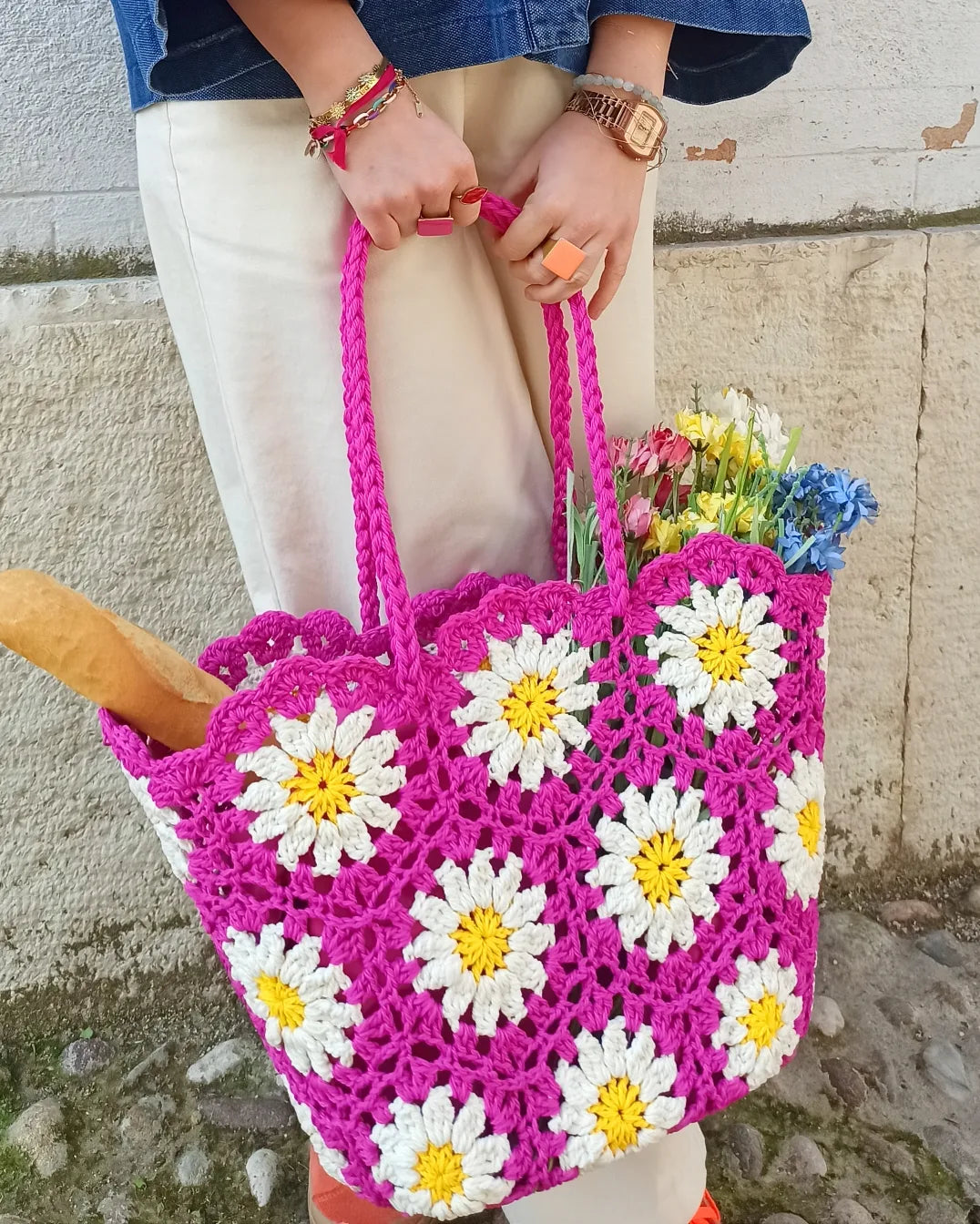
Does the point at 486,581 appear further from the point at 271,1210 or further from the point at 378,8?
the point at 271,1210

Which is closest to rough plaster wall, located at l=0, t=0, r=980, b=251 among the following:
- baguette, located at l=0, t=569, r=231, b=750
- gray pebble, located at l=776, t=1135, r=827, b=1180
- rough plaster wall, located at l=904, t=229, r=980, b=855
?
rough plaster wall, located at l=904, t=229, r=980, b=855

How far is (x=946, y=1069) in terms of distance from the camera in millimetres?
1047

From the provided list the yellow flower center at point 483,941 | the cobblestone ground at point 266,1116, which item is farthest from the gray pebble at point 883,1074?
the yellow flower center at point 483,941

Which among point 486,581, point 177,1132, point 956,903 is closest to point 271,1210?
point 177,1132

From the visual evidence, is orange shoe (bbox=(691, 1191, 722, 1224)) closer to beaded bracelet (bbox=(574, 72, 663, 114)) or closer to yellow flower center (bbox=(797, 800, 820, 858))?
yellow flower center (bbox=(797, 800, 820, 858))

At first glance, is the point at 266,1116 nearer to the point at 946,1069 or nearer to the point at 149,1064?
the point at 149,1064

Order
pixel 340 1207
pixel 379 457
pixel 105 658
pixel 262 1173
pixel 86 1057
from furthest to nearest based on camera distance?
pixel 86 1057 → pixel 262 1173 → pixel 340 1207 → pixel 379 457 → pixel 105 658

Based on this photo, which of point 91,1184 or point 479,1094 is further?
point 91,1184

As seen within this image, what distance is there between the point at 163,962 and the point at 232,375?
2.59 ft

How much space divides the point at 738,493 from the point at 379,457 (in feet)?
0.85

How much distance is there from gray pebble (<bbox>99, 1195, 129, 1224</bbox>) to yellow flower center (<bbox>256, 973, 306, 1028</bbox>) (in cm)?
56

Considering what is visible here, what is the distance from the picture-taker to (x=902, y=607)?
121 centimetres

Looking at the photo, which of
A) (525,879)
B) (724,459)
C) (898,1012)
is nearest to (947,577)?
(898,1012)

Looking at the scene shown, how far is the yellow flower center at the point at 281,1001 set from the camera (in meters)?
0.55
